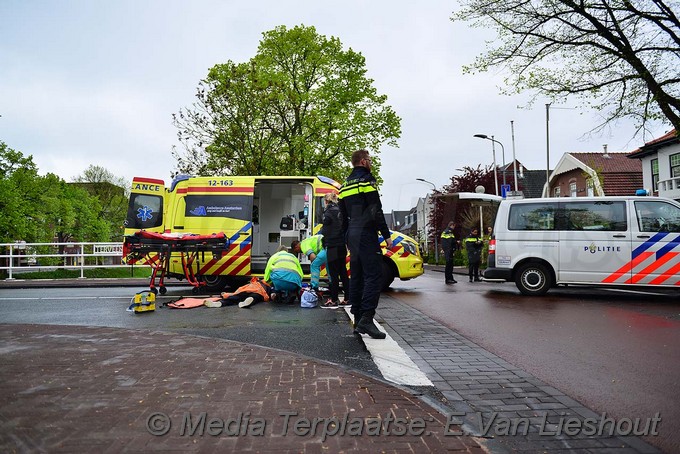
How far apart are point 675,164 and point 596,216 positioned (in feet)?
78.7

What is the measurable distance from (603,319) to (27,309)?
928 centimetres

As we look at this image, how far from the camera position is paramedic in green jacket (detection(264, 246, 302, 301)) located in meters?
9.14

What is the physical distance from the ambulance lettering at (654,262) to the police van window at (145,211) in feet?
33.4

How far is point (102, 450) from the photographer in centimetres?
250

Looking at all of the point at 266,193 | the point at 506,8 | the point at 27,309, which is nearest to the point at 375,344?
the point at 27,309

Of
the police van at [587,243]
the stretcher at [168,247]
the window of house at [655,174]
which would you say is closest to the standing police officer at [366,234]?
the stretcher at [168,247]

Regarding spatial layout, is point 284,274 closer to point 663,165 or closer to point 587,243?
point 587,243

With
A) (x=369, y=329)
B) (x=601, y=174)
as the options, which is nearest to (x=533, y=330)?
(x=369, y=329)

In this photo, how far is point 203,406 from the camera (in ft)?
10.3

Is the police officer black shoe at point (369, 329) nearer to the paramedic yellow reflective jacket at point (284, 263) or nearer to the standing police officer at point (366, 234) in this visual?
A: the standing police officer at point (366, 234)

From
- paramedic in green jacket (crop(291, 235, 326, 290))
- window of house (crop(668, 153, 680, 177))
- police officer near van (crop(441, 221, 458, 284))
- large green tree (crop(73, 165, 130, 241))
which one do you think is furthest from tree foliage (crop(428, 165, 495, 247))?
large green tree (crop(73, 165, 130, 241))

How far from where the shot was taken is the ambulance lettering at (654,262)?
9.79 m

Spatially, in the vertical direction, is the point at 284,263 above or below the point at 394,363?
above

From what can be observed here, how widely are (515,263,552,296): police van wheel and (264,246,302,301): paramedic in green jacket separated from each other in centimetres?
485
